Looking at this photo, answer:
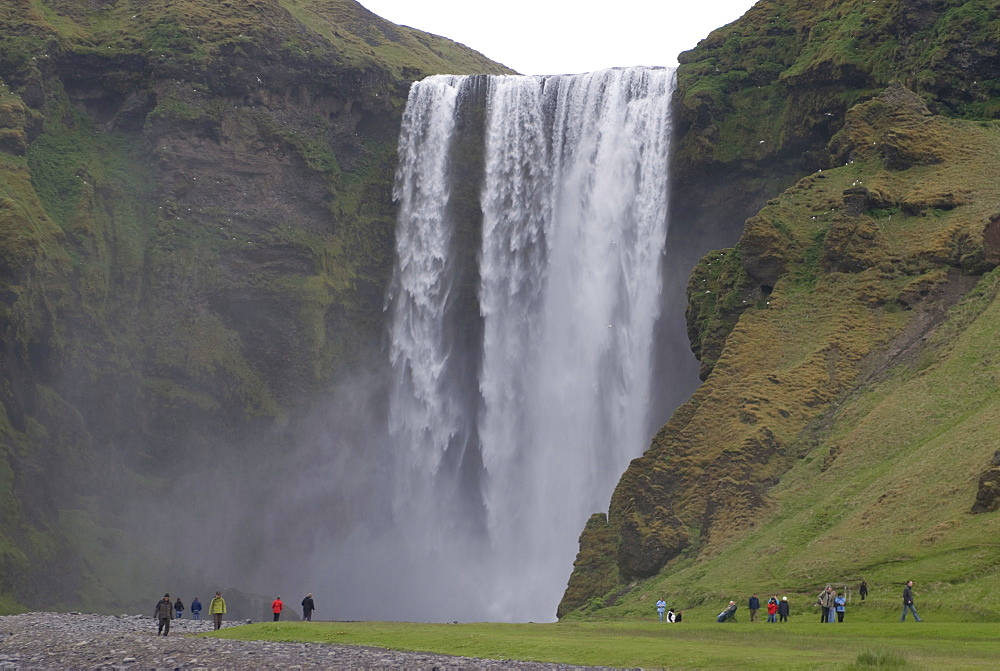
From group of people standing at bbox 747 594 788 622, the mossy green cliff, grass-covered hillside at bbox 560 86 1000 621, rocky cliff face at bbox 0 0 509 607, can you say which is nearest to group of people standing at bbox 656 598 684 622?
grass-covered hillside at bbox 560 86 1000 621

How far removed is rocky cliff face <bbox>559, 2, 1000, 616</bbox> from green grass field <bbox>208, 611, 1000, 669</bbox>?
33.0ft

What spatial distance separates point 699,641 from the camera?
3519cm

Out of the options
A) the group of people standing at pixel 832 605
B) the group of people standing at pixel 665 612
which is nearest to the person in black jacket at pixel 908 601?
the group of people standing at pixel 832 605

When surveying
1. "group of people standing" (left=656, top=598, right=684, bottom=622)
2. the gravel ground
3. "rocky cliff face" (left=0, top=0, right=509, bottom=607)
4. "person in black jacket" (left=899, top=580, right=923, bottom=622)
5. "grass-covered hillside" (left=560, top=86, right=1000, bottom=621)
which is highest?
"rocky cliff face" (left=0, top=0, right=509, bottom=607)

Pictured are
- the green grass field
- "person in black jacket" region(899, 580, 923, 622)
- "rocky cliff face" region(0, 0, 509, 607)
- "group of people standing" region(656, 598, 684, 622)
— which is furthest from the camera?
"rocky cliff face" region(0, 0, 509, 607)

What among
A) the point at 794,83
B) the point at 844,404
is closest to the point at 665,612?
the point at 844,404

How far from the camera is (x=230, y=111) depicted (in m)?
92.7

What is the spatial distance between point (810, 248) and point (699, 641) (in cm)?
3241

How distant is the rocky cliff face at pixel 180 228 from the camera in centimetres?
8375

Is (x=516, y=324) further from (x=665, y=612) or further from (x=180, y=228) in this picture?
(x=665, y=612)

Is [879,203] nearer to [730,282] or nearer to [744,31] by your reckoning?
[730,282]

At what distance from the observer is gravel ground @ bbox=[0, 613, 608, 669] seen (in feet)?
107

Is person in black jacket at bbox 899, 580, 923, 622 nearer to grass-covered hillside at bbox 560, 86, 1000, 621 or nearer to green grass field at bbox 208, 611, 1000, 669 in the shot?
green grass field at bbox 208, 611, 1000, 669

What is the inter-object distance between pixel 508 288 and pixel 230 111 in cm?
2391
